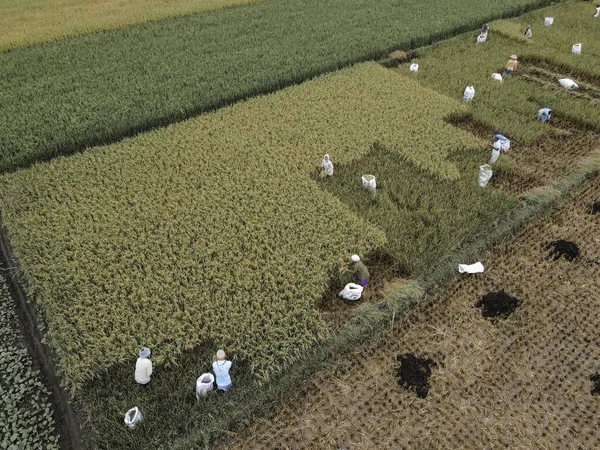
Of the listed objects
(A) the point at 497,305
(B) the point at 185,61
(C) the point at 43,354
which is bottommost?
(C) the point at 43,354

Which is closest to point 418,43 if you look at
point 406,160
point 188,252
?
point 406,160

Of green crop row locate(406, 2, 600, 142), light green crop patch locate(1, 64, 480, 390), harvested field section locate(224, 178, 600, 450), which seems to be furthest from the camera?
green crop row locate(406, 2, 600, 142)

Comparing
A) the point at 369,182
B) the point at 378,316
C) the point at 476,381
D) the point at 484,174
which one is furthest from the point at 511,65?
the point at 476,381

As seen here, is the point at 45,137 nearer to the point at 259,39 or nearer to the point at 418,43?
the point at 259,39

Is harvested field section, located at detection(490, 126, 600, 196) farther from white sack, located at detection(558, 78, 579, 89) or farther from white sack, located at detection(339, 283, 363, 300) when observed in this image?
white sack, located at detection(339, 283, 363, 300)

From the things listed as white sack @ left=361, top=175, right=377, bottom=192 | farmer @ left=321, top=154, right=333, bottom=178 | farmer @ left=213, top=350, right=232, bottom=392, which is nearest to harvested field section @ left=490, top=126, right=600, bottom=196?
white sack @ left=361, top=175, right=377, bottom=192

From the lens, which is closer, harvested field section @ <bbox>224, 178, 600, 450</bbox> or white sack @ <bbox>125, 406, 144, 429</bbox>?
white sack @ <bbox>125, 406, 144, 429</bbox>

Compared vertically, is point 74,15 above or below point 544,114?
above

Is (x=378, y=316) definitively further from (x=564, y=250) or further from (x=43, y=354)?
(x=43, y=354)
